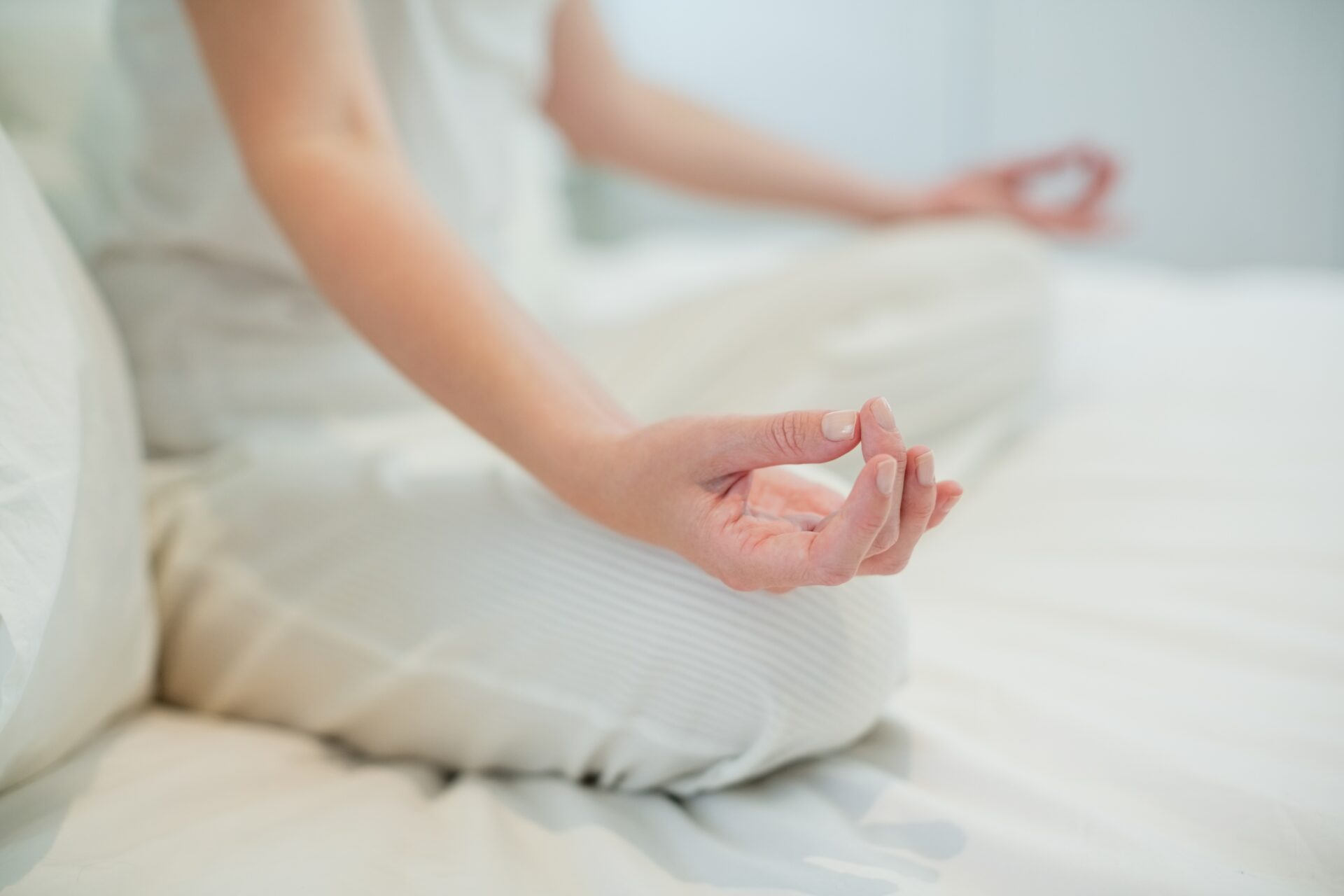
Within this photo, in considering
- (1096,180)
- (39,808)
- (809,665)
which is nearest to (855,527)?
(809,665)

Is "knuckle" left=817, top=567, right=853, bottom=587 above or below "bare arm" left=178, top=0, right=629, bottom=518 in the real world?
below

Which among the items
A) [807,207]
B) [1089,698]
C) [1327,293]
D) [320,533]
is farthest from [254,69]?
[1327,293]

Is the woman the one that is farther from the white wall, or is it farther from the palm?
the white wall

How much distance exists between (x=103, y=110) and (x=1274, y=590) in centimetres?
79

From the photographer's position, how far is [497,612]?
1.57 ft

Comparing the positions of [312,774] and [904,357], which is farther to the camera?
[904,357]

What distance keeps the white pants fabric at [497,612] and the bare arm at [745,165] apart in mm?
441

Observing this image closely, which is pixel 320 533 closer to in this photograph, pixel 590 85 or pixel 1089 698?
pixel 1089 698

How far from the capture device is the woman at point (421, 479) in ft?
1.32

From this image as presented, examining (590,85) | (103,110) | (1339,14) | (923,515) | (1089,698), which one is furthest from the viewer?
(1339,14)

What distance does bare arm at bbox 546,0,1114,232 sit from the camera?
1.06m

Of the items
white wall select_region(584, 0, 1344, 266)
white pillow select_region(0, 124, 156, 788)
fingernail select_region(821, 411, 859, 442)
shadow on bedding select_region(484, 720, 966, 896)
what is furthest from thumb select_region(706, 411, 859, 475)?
white wall select_region(584, 0, 1344, 266)

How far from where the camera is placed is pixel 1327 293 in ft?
3.58

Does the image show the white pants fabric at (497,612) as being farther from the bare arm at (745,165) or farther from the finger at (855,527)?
the bare arm at (745,165)
